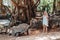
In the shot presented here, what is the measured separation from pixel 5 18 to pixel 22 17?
12.3 ft

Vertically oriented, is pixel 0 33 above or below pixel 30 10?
below

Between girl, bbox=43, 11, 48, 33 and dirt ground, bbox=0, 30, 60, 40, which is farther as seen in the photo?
girl, bbox=43, 11, 48, 33

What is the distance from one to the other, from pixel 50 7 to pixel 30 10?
711cm

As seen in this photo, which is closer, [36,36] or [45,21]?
[36,36]

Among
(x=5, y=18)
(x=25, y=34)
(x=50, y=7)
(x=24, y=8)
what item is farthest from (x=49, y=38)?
(x=50, y=7)

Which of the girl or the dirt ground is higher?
the girl

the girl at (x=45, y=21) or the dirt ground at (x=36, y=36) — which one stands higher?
the girl at (x=45, y=21)

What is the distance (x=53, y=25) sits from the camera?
45.2 ft

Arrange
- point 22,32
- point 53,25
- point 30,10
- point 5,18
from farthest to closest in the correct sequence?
point 5,18, point 30,10, point 53,25, point 22,32

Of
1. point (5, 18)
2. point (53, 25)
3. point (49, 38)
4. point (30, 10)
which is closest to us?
point (49, 38)

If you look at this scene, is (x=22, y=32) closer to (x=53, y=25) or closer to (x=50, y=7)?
(x=53, y=25)

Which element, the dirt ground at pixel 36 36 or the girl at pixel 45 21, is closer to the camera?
the dirt ground at pixel 36 36

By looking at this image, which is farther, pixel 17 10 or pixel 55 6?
pixel 55 6

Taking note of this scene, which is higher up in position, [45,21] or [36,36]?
[45,21]
